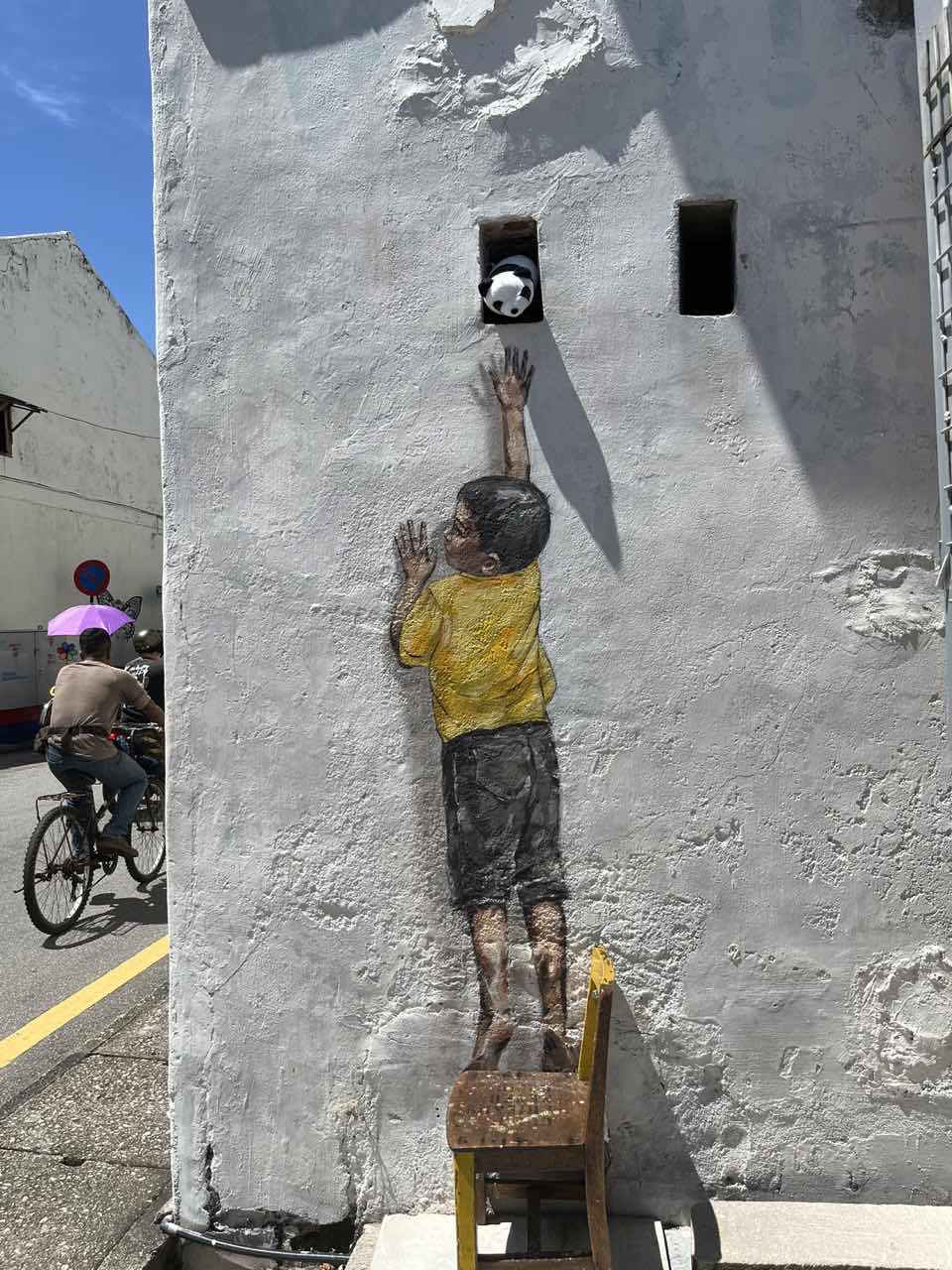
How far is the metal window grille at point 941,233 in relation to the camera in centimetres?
255

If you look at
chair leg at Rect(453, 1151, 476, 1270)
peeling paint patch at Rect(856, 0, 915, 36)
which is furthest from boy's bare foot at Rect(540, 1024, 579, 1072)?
peeling paint patch at Rect(856, 0, 915, 36)

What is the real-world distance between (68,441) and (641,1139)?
55.9 ft

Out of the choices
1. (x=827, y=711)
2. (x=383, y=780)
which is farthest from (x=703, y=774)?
(x=383, y=780)

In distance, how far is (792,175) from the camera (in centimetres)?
287

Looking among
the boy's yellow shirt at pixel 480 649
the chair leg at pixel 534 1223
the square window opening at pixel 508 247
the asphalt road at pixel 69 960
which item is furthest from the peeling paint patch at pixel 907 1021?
the asphalt road at pixel 69 960

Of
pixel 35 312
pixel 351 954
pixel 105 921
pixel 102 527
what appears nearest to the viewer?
pixel 351 954

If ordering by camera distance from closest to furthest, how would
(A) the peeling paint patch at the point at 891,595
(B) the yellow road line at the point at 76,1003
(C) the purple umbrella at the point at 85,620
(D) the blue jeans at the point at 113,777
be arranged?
(A) the peeling paint patch at the point at 891,595 → (B) the yellow road line at the point at 76,1003 → (D) the blue jeans at the point at 113,777 → (C) the purple umbrella at the point at 85,620

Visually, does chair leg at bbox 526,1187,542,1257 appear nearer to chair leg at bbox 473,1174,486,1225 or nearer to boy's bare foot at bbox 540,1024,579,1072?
chair leg at bbox 473,1174,486,1225

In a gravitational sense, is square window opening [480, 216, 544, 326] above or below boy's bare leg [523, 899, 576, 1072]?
above

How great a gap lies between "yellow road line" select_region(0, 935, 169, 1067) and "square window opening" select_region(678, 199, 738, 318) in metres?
4.07

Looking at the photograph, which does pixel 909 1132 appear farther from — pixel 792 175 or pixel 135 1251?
pixel 792 175

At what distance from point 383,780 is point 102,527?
16.8m

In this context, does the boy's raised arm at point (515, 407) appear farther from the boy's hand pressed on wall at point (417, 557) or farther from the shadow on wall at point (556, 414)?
the boy's hand pressed on wall at point (417, 557)

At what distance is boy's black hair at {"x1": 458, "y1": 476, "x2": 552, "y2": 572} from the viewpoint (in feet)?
9.68
